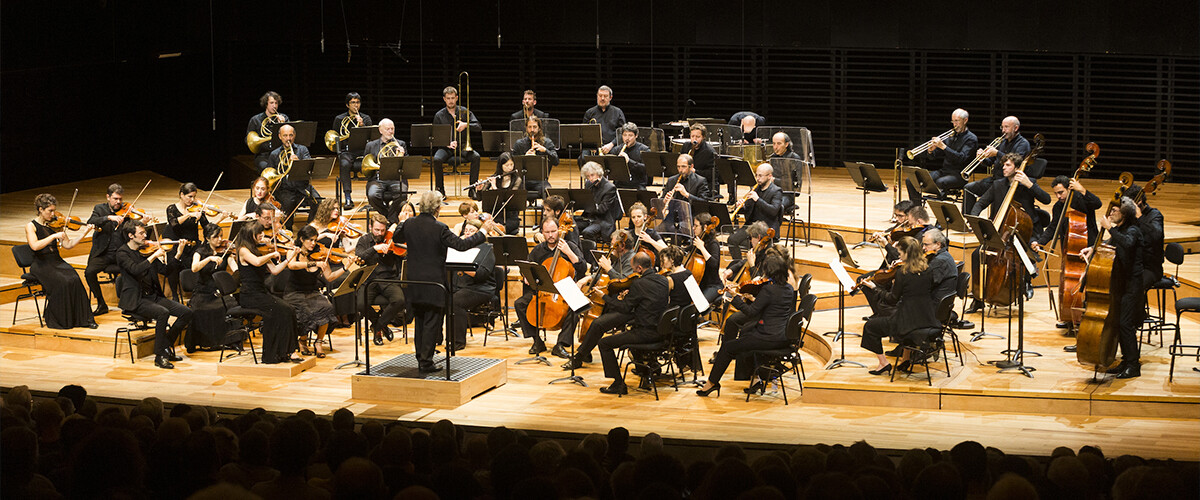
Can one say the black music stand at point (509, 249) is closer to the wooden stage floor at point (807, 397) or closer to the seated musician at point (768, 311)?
the wooden stage floor at point (807, 397)

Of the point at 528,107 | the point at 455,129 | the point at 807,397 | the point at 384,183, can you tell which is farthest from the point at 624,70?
the point at 807,397

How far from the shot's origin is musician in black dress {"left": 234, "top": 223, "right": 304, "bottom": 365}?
822 centimetres

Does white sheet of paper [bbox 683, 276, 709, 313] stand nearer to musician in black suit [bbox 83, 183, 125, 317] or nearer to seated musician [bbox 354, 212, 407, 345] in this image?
seated musician [bbox 354, 212, 407, 345]

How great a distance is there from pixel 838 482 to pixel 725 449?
82 cm

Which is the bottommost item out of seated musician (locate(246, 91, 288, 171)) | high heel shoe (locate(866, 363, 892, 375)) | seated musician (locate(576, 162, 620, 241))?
high heel shoe (locate(866, 363, 892, 375))

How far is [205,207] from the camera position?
32.7 feet

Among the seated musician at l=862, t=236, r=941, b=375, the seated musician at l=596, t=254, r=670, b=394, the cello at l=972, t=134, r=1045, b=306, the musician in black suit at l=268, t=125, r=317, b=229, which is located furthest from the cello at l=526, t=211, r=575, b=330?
Result: the musician in black suit at l=268, t=125, r=317, b=229

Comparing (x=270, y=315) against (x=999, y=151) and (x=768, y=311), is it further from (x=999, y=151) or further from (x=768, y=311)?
(x=999, y=151)

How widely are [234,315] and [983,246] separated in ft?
18.0

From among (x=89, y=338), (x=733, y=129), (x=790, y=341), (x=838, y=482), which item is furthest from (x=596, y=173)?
A: (x=838, y=482)

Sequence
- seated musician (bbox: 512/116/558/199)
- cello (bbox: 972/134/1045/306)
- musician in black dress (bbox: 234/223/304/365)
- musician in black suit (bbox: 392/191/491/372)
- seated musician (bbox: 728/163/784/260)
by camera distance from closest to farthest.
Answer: musician in black suit (bbox: 392/191/491/372)
musician in black dress (bbox: 234/223/304/365)
cello (bbox: 972/134/1045/306)
seated musician (bbox: 728/163/784/260)
seated musician (bbox: 512/116/558/199)

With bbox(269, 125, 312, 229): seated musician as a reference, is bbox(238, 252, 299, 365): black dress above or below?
below

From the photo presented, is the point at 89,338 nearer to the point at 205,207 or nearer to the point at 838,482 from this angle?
the point at 205,207

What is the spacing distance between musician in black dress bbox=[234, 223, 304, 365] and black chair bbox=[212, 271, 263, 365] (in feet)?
0.36
